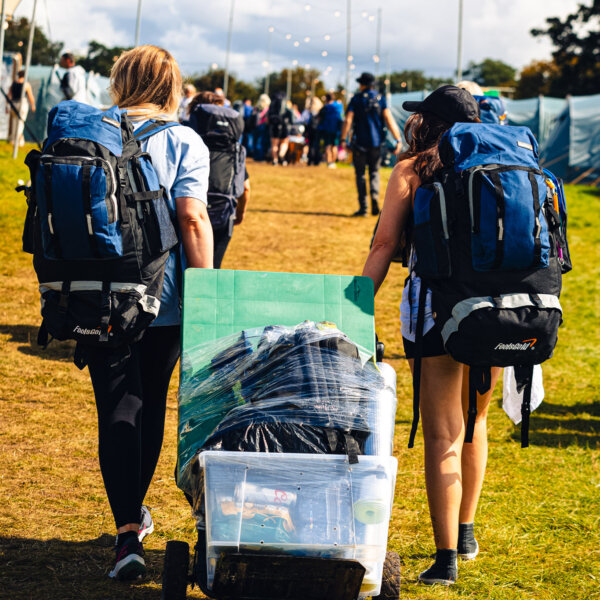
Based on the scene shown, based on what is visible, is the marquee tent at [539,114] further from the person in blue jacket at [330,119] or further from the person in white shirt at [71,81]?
the person in white shirt at [71,81]

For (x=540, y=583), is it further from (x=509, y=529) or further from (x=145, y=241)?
(x=145, y=241)

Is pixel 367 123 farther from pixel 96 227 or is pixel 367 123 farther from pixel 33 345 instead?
pixel 96 227

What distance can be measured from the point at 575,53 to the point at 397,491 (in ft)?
163

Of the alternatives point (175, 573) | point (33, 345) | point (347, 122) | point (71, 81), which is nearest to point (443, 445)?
point (175, 573)

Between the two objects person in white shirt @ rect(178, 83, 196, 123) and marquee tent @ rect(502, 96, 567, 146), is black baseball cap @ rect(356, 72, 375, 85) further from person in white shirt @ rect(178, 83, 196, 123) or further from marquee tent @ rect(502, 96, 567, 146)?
marquee tent @ rect(502, 96, 567, 146)

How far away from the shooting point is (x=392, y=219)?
10.2 feet

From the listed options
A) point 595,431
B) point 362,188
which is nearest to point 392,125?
point 362,188

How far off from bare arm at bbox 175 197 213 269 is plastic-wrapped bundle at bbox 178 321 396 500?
492 mm

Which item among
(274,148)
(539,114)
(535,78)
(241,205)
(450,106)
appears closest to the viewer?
(450,106)

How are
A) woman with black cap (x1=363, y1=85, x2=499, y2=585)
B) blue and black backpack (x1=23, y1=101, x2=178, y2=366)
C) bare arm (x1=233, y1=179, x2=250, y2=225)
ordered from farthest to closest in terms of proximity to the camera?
1. bare arm (x1=233, y1=179, x2=250, y2=225)
2. woman with black cap (x1=363, y1=85, x2=499, y2=585)
3. blue and black backpack (x1=23, y1=101, x2=178, y2=366)

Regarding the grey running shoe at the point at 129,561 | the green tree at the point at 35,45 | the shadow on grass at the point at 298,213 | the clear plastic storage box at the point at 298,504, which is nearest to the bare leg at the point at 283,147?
the shadow on grass at the point at 298,213

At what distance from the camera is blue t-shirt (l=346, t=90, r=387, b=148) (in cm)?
1182

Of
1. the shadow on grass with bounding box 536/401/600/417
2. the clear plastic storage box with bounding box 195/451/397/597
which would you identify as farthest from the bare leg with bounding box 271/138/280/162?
the clear plastic storage box with bounding box 195/451/397/597

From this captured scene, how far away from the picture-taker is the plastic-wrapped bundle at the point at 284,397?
2.36 metres
